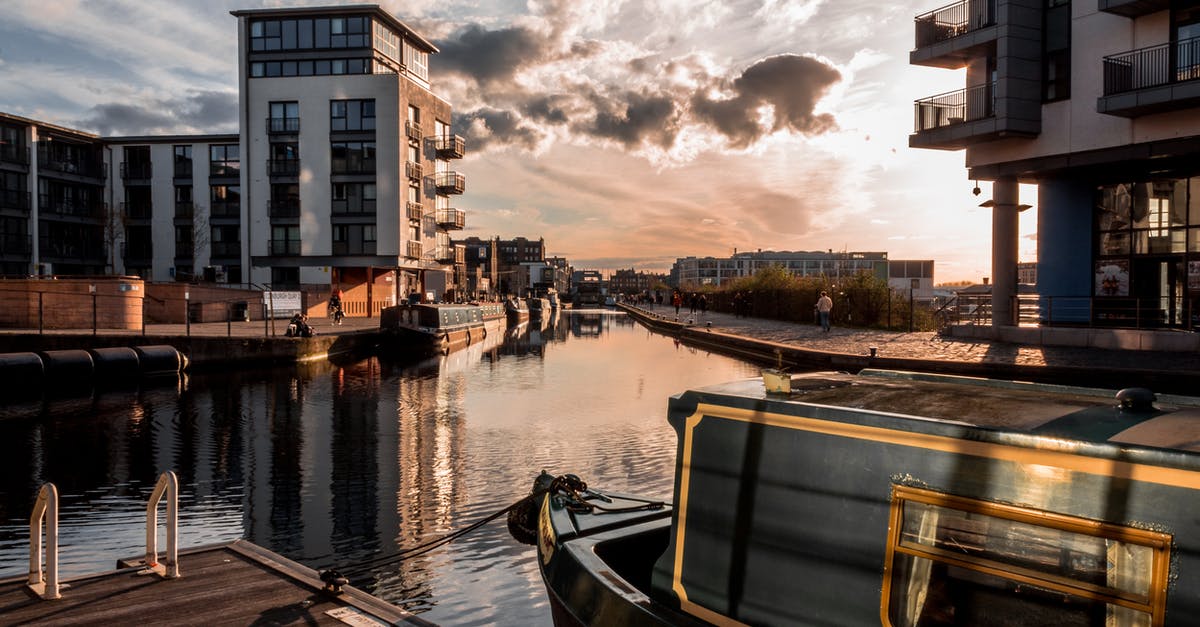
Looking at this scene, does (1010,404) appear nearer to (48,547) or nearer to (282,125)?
(48,547)

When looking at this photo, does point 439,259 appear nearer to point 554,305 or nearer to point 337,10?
point 337,10

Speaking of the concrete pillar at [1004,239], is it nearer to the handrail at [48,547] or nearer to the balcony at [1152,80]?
the balcony at [1152,80]

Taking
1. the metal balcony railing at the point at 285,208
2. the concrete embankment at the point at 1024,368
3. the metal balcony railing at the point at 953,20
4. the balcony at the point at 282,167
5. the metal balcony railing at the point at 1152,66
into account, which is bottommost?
the concrete embankment at the point at 1024,368

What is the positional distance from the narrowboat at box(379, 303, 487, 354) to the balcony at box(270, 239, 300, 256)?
1875cm

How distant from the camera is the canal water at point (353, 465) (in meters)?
7.04

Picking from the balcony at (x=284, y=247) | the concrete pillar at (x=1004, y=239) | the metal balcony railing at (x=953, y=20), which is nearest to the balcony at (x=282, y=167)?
the balcony at (x=284, y=247)

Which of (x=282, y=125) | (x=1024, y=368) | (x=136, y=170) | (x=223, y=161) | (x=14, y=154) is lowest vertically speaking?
(x=1024, y=368)

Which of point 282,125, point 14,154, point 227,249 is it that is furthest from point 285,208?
point 14,154

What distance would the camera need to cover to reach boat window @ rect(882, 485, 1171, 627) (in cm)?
250

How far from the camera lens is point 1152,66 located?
22656mm

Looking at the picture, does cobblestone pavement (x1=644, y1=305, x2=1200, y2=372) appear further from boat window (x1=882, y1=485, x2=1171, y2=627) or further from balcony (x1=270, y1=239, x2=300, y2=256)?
balcony (x1=270, y1=239, x2=300, y2=256)

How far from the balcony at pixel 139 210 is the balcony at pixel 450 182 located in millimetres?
20877

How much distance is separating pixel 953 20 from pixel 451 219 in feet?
132

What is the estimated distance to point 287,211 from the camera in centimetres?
5038
